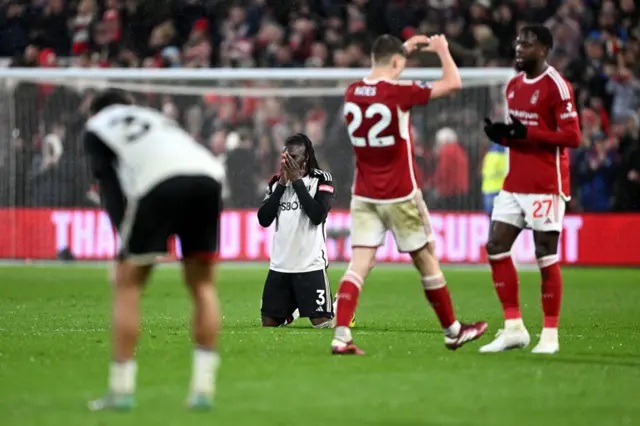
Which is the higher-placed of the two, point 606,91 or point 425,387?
point 606,91

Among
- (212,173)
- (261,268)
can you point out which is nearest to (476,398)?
(212,173)

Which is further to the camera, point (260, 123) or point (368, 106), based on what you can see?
point (260, 123)

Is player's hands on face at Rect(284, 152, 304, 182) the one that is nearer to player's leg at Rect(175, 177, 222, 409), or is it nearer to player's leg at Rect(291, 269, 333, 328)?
player's leg at Rect(291, 269, 333, 328)

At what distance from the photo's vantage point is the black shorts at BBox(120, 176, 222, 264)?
7.54m

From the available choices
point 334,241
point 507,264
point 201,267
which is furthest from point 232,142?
point 201,267

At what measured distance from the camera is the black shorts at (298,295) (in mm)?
13172

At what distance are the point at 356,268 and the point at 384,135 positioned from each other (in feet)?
3.37

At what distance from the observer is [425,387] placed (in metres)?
8.63

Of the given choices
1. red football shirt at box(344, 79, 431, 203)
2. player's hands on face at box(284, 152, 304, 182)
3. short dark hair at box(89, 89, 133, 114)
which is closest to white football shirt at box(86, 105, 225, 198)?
short dark hair at box(89, 89, 133, 114)

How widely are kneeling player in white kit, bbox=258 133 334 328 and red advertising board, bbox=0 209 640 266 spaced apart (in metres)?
10.6

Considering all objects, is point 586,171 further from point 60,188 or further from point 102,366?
point 102,366

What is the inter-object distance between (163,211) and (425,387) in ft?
7.10

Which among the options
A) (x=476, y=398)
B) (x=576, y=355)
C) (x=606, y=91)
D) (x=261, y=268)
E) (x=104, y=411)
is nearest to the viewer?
(x=104, y=411)

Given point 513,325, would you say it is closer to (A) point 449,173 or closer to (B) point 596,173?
(A) point 449,173
